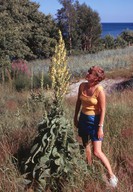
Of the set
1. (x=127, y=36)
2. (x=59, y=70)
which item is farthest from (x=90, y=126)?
(x=127, y=36)

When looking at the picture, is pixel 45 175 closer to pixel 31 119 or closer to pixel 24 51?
pixel 31 119

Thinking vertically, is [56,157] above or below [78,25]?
below

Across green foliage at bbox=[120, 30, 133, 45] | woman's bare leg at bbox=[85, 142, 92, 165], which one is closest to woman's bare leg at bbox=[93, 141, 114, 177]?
woman's bare leg at bbox=[85, 142, 92, 165]

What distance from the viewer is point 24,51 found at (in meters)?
23.1

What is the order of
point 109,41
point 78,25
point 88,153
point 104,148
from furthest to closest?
point 109,41
point 78,25
point 104,148
point 88,153

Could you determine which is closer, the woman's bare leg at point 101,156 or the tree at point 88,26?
the woman's bare leg at point 101,156

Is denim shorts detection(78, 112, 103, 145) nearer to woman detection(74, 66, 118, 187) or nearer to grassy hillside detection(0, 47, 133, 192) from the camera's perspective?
woman detection(74, 66, 118, 187)

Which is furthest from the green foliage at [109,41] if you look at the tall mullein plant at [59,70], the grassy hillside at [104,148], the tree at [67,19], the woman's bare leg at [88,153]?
the tall mullein plant at [59,70]

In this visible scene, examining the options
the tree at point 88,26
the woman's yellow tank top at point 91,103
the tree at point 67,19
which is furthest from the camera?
the tree at point 88,26

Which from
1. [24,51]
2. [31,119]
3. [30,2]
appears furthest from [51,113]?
[30,2]

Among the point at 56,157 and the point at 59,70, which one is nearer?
the point at 59,70

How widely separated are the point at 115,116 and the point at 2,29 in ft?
41.4

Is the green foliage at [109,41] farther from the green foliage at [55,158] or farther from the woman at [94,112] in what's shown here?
the green foliage at [55,158]

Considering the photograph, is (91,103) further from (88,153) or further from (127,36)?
(127,36)
